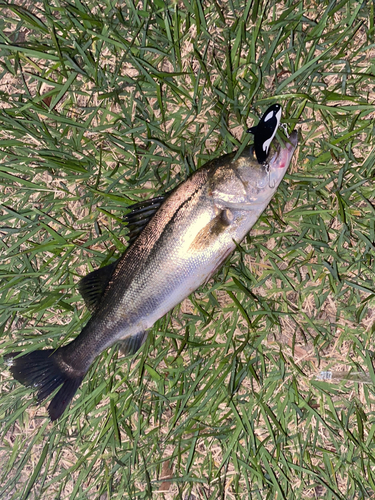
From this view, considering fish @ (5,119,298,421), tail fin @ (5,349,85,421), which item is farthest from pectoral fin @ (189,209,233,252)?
tail fin @ (5,349,85,421)

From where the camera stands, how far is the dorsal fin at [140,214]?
A: 2498 mm

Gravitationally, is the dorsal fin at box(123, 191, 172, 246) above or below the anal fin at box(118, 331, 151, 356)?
above

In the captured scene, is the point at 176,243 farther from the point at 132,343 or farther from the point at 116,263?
the point at 132,343

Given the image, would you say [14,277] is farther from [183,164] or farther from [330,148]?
[330,148]

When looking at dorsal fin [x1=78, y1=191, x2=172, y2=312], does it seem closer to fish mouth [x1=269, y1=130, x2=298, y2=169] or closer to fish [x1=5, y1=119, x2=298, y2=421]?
fish [x1=5, y1=119, x2=298, y2=421]

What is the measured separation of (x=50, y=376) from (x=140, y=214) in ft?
4.85


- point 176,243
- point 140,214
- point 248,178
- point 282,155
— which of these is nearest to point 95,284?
point 140,214

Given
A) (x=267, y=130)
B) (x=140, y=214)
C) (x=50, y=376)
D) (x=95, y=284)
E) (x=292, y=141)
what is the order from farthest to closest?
(x=50, y=376), (x=95, y=284), (x=140, y=214), (x=292, y=141), (x=267, y=130)

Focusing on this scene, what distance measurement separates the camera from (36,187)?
2947 millimetres

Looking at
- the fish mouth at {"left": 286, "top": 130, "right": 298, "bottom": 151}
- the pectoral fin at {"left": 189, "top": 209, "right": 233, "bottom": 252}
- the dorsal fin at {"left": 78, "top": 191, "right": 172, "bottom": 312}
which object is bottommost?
the pectoral fin at {"left": 189, "top": 209, "right": 233, "bottom": 252}

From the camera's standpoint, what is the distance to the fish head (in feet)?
7.50

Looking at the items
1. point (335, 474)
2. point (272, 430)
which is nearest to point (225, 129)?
point (272, 430)

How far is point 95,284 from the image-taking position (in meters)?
2.69

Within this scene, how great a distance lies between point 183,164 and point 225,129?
40 cm
